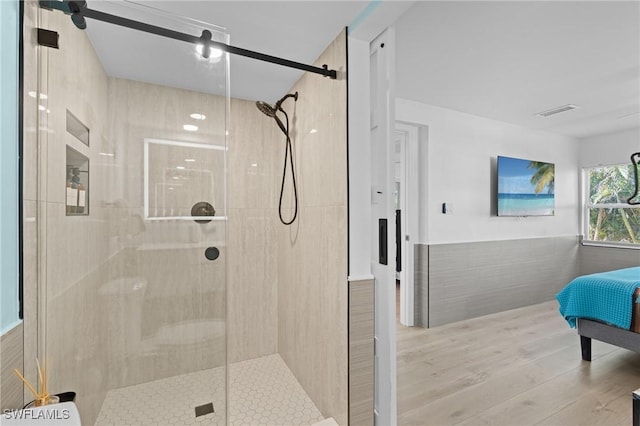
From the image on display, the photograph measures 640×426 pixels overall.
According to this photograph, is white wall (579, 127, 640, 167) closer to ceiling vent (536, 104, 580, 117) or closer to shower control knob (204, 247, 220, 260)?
ceiling vent (536, 104, 580, 117)

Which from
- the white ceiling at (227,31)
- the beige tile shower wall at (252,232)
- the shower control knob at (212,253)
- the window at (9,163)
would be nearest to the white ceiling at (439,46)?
the white ceiling at (227,31)

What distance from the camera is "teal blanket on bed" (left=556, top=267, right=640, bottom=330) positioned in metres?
2.25

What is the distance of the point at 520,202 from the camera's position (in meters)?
3.84

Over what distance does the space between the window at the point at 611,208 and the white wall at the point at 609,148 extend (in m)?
0.11

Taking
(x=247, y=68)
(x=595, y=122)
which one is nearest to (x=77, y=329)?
(x=247, y=68)

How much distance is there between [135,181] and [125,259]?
436 millimetres

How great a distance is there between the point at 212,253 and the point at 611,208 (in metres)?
5.53

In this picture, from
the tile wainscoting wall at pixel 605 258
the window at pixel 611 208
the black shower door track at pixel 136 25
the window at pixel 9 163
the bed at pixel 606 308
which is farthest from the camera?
the window at pixel 611 208

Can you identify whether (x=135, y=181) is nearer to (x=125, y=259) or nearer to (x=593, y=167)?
(x=125, y=259)

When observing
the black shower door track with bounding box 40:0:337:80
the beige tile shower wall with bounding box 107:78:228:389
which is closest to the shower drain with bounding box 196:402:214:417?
the beige tile shower wall with bounding box 107:78:228:389

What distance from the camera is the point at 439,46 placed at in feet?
6.86

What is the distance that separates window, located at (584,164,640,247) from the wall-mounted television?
886mm

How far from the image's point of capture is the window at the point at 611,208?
414 cm

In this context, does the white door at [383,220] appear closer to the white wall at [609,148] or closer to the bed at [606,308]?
the bed at [606,308]
